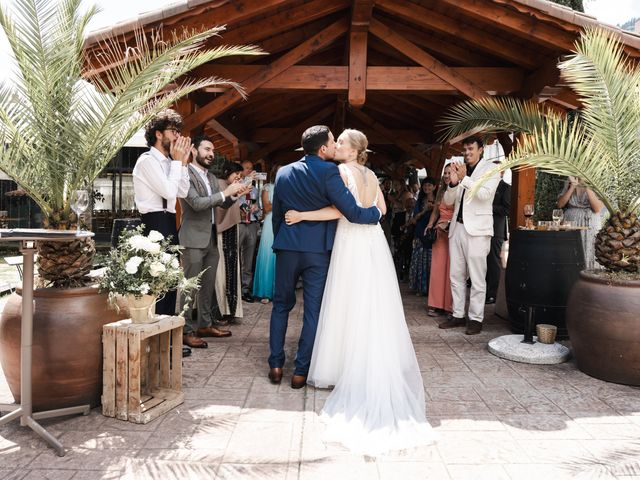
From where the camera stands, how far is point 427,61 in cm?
547

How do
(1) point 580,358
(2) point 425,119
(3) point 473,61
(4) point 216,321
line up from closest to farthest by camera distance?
1. (1) point 580,358
2. (4) point 216,321
3. (3) point 473,61
4. (2) point 425,119

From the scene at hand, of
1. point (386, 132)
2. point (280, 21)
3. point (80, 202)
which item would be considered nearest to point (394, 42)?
point (280, 21)

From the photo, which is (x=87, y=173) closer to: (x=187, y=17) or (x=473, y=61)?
(x=187, y=17)

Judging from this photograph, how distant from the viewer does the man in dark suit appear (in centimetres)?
603

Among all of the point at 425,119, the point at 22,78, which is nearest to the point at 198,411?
the point at 22,78

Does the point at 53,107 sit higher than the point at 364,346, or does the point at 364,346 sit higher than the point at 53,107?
the point at 53,107

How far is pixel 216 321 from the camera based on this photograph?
534 centimetres

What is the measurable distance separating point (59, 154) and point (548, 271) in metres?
3.88

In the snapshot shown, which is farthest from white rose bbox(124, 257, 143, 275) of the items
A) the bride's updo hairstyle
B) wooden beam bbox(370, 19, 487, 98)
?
wooden beam bbox(370, 19, 487, 98)

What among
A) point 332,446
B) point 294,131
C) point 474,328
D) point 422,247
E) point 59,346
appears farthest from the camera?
point 294,131

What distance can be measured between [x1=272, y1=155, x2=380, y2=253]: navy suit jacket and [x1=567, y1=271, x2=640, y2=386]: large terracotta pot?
1.66 metres

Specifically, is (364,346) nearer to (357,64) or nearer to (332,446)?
(332,446)

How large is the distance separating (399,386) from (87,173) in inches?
90.9

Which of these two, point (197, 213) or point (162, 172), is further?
point (197, 213)
